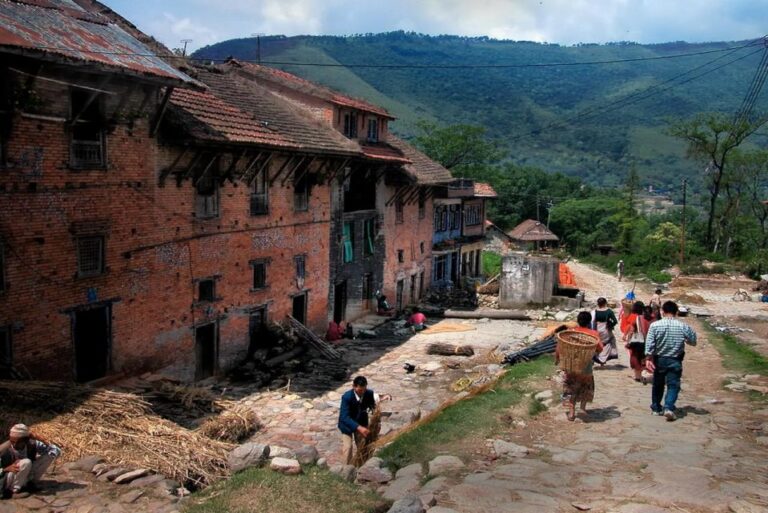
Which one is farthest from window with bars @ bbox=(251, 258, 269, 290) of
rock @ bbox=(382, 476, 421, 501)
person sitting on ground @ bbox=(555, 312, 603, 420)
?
rock @ bbox=(382, 476, 421, 501)

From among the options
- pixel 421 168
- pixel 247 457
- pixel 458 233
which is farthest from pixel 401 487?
pixel 458 233

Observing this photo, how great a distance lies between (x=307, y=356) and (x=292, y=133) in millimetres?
7149

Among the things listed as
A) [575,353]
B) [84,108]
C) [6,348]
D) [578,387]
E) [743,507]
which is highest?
[84,108]

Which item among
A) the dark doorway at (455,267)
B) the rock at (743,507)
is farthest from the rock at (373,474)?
the dark doorway at (455,267)

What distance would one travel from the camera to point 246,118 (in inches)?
802

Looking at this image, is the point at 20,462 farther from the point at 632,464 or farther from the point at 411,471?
the point at 632,464

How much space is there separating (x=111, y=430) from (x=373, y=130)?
2183 centimetres

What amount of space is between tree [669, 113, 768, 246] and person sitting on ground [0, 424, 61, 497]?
53.6 metres

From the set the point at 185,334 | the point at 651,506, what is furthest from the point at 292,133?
the point at 651,506

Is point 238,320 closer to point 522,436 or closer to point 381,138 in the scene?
point 522,436

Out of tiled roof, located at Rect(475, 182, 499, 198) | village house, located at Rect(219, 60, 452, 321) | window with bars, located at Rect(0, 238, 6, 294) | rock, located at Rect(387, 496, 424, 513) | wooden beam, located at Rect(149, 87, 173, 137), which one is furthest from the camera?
tiled roof, located at Rect(475, 182, 499, 198)

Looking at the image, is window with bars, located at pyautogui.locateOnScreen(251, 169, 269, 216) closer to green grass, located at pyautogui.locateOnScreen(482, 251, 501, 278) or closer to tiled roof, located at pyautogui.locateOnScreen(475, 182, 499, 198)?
tiled roof, located at pyautogui.locateOnScreen(475, 182, 499, 198)

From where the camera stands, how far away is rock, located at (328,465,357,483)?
9266mm

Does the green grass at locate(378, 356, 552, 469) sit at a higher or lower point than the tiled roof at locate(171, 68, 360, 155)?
lower
